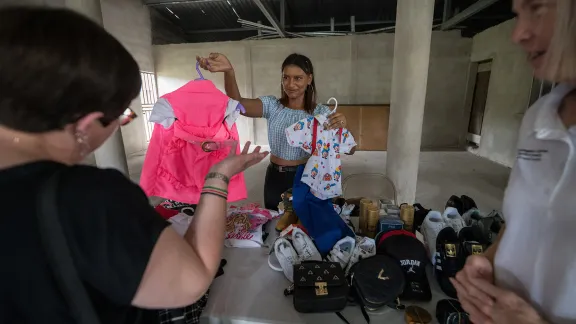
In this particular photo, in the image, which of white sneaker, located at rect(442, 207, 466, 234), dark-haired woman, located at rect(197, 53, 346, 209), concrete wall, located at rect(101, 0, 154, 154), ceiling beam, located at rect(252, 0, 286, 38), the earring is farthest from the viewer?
concrete wall, located at rect(101, 0, 154, 154)

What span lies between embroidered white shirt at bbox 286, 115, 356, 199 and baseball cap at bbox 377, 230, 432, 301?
51 cm

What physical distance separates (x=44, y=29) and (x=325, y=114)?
1.46m

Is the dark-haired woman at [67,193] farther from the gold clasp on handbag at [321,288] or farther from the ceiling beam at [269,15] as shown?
the ceiling beam at [269,15]

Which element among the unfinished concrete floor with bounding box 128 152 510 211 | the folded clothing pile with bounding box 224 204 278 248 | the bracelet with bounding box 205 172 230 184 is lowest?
the unfinished concrete floor with bounding box 128 152 510 211

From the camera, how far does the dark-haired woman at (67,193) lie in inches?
19.3

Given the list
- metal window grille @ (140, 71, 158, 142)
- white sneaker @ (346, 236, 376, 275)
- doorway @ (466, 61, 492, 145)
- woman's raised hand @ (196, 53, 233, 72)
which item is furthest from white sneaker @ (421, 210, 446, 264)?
metal window grille @ (140, 71, 158, 142)

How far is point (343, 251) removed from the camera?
1391mm

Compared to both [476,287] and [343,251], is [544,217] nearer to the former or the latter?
[476,287]

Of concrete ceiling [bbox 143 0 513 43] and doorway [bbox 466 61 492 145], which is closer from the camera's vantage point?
doorway [bbox 466 61 492 145]

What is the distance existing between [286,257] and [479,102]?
25.7 ft

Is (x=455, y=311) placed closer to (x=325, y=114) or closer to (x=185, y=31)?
(x=325, y=114)

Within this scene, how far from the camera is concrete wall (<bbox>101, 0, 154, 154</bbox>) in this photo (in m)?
6.32

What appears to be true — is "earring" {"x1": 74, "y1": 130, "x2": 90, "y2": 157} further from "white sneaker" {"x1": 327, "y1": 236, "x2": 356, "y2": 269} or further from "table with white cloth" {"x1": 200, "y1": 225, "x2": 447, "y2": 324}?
"white sneaker" {"x1": 327, "y1": 236, "x2": 356, "y2": 269}

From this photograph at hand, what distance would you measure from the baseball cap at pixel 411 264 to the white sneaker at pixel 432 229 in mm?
146
